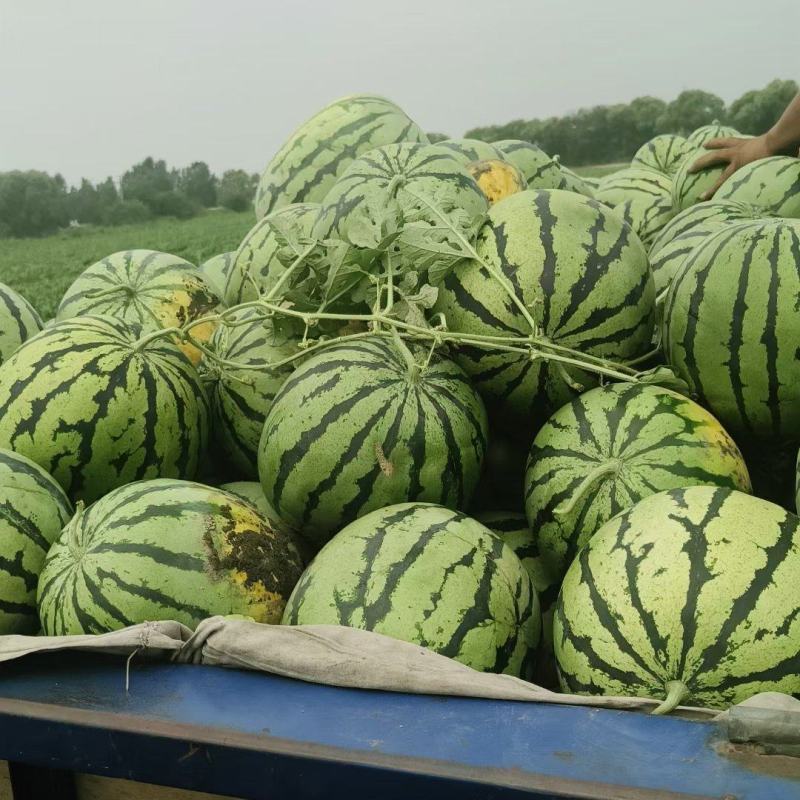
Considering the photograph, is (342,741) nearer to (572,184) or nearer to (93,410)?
(93,410)

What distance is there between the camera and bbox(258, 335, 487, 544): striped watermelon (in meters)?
1.90

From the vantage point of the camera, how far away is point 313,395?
6.41 feet

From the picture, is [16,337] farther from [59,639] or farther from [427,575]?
[427,575]

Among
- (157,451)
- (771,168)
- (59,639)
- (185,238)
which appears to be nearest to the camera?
(59,639)

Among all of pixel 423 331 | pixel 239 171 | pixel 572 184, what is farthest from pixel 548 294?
pixel 239 171

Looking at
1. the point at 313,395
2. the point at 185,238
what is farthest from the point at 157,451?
the point at 185,238

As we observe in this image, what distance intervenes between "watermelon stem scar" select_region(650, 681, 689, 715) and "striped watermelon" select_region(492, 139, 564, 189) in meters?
2.04

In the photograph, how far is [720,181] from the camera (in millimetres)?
2979

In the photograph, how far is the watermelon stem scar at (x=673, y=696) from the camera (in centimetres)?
130

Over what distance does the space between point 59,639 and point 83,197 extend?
204 inches

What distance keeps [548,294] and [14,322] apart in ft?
5.06

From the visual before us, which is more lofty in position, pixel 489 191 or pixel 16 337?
pixel 489 191

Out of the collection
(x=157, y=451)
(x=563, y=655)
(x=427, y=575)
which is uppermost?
(x=157, y=451)

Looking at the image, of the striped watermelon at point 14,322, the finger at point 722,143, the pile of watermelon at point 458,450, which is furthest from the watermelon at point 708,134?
the striped watermelon at point 14,322
